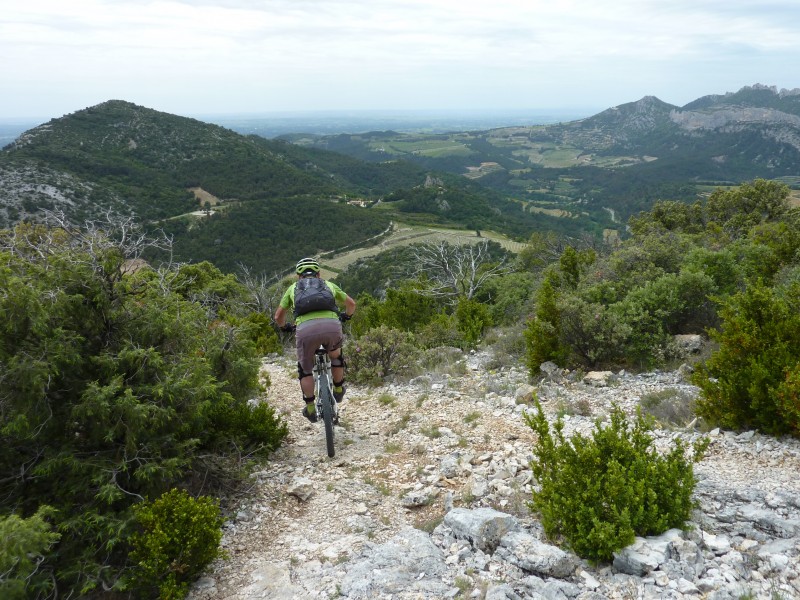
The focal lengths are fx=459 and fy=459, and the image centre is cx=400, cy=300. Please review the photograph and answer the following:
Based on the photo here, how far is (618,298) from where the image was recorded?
9648 millimetres

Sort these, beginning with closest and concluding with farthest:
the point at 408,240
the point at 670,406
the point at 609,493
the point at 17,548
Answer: the point at 17,548 < the point at 609,493 < the point at 670,406 < the point at 408,240

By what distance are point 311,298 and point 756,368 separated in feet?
15.0

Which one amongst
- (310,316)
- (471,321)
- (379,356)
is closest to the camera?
(310,316)

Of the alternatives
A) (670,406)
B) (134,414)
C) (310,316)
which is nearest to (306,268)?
(310,316)

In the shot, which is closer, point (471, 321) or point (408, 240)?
point (471, 321)

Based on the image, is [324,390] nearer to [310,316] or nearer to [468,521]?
[310,316]

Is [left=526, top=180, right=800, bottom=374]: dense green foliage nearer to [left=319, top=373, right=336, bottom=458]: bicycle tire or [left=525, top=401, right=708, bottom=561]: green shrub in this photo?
[left=525, top=401, right=708, bottom=561]: green shrub

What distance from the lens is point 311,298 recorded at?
511cm

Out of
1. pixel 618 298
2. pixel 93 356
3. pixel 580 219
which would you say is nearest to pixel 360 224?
pixel 580 219

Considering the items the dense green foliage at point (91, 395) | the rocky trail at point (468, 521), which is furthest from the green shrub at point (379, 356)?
the dense green foliage at point (91, 395)

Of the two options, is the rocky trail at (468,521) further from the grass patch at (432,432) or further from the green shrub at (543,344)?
the green shrub at (543,344)

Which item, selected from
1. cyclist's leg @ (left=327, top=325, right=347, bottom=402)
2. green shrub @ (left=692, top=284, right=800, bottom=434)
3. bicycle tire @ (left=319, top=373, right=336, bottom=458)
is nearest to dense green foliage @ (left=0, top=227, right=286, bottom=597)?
bicycle tire @ (left=319, top=373, right=336, bottom=458)

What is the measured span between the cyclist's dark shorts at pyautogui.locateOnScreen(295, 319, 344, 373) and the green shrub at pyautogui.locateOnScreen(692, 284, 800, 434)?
13.5 feet

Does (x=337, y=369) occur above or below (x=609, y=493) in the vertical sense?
below
